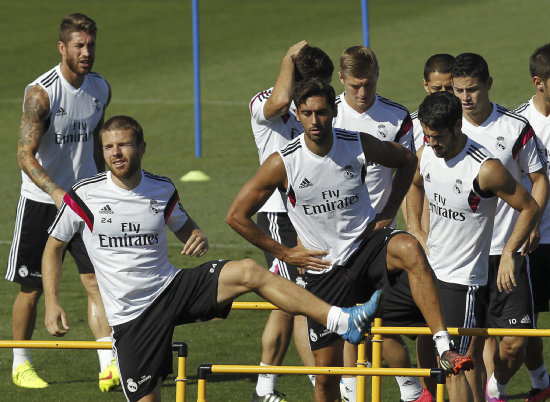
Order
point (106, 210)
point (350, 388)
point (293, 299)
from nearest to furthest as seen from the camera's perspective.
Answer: point (293, 299) < point (106, 210) < point (350, 388)

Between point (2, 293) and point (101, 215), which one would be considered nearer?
point (101, 215)

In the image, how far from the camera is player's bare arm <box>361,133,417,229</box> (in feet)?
25.3

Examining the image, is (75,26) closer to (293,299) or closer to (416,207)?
(416,207)

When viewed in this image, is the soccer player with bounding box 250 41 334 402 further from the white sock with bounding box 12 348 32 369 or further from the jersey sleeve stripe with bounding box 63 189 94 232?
→ the white sock with bounding box 12 348 32 369

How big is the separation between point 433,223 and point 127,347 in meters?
2.16

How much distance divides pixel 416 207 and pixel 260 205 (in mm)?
1325

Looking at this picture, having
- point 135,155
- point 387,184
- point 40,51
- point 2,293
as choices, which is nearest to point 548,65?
point 387,184

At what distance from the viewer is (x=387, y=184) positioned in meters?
8.79

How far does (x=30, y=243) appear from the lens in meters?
9.61

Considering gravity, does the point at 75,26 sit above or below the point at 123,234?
above

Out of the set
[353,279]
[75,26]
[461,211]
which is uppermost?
[75,26]

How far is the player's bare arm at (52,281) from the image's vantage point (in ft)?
23.8

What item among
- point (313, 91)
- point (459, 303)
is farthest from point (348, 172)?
point (459, 303)

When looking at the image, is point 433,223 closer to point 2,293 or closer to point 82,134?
point 82,134
